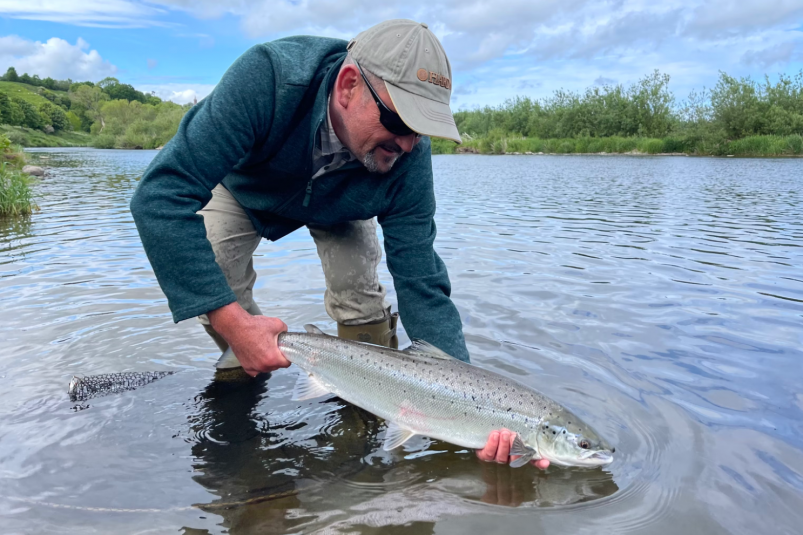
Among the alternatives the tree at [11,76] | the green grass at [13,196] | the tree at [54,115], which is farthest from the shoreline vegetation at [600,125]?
the tree at [11,76]

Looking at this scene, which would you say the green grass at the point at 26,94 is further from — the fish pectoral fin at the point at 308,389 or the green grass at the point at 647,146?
the fish pectoral fin at the point at 308,389

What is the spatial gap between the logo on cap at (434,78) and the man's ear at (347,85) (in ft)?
1.17

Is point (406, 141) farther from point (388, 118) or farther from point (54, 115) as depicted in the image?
point (54, 115)

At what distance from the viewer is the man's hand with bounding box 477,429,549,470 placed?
10.5 ft

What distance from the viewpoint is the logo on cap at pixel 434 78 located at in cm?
312

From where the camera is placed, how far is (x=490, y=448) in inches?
128

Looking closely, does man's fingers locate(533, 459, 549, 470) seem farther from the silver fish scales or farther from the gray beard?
the gray beard

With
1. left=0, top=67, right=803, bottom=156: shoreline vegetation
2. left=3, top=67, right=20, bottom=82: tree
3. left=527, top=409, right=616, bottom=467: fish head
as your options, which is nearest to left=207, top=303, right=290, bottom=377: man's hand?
left=527, top=409, right=616, bottom=467: fish head

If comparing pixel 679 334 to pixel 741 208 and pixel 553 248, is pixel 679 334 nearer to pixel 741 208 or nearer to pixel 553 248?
pixel 553 248

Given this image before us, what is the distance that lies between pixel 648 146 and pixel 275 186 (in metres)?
61.6

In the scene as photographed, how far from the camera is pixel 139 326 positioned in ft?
19.8

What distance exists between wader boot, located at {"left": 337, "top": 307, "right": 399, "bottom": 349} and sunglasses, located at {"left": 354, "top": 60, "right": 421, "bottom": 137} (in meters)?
2.08

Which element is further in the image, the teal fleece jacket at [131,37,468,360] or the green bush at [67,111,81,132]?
the green bush at [67,111,81,132]

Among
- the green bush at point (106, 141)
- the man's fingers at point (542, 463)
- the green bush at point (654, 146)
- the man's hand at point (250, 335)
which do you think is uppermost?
the green bush at point (106, 141)
